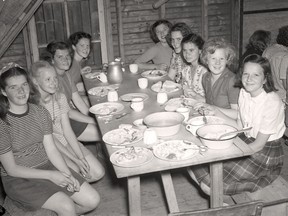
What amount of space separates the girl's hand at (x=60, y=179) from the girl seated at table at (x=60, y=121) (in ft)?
1.27

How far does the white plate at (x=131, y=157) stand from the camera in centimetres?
220

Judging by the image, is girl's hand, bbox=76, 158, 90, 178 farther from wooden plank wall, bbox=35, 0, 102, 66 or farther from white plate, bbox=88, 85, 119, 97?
wooden plank wall, bbox=35, 0, 102, 66

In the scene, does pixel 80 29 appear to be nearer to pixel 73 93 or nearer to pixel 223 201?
pixel 73 93

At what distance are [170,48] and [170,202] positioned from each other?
2538 mm

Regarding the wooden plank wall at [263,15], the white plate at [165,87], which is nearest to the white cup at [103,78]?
the white plate at [165,87]

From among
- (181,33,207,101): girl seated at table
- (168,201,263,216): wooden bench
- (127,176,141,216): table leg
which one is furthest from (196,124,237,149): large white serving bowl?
(181,33,207,101): girl seated at table

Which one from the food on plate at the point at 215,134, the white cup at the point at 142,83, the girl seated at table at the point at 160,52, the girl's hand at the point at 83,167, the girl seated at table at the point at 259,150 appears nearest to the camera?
the food on plate at the point at 215,134

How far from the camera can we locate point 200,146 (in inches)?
92.8

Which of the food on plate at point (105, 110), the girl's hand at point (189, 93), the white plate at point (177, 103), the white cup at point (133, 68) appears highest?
the white cup at point (133, 68)

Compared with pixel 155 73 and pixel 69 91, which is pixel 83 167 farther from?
pixel 155 73

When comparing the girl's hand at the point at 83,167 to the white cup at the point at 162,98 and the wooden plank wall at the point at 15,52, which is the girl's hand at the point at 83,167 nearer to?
the white cup at the point at 162,98

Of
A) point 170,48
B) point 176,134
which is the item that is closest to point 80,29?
point 170,48

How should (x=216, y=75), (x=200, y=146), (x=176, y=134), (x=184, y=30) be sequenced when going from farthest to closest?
(x=184, y=30)
(x=216, y=75)
(x=176, y=134)
(x=200, y=146)

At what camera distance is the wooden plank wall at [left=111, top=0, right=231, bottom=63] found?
5715 millimetres
